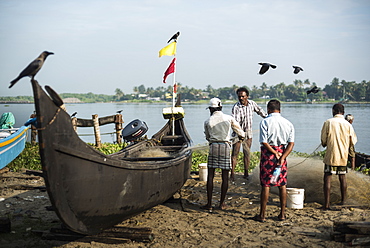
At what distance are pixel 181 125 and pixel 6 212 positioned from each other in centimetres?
477

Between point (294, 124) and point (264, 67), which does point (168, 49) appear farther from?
point (294, 124)

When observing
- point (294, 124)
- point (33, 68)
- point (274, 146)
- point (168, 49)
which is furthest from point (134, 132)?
point (294, 124)

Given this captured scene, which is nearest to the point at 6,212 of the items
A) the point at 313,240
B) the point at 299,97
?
the point at 313,240

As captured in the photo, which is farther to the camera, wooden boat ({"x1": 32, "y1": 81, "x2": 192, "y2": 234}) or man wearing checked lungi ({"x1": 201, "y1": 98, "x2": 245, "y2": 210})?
man wearing checked lungi ({"x1": 201, "y1": 98, "x2": 245, "y2": 210})

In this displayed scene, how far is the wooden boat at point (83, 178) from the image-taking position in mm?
3795

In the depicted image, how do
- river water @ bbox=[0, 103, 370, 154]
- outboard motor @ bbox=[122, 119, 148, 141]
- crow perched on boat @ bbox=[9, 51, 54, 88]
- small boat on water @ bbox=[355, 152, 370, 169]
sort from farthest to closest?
1. river water @ bbox=[0, 103, 370, 154]
2. small boat on water @ bbox=[355, 152, 370, 169]
3. outboard motor @ bbox=[122, 119, 148, 141]
4. crow perched on boat @ bbox=[9, 51, 54, 88]

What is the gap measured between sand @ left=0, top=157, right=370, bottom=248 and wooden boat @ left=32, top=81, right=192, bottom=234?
500 mm

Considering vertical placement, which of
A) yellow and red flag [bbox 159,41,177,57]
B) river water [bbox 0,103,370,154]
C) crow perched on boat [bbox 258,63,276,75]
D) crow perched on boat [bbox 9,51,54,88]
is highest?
yellow and red flag [bbox 159,41,177,57]

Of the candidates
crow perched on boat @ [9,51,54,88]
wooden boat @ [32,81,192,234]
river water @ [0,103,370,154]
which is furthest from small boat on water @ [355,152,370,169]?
crow perched on boat @ [9,51,54,88]

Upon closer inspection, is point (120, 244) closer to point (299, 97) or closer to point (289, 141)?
point (289, 141)

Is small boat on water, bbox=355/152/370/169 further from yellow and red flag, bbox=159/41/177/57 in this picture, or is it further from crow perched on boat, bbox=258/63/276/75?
yellow and red flag, bbox=159/41/177/57

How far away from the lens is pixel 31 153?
38.8ft

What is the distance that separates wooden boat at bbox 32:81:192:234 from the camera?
379 centimetres

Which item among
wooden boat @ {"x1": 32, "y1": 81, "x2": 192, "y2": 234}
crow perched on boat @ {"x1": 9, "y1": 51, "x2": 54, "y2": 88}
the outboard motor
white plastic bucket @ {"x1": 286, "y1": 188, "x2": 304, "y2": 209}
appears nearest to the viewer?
crow perched on boat @ {"x1": 9, "y1": 51, "x2": 54, "y2": 88}
